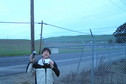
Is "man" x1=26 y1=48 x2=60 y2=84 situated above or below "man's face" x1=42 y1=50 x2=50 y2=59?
below

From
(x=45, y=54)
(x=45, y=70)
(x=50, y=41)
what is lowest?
(x=45, y=70)

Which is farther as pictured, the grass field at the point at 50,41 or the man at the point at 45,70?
the grass field at the point at 50,41

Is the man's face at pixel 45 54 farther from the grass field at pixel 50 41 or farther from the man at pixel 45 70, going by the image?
the grass field at pixel 50 41

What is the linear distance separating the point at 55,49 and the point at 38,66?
3.67 meters

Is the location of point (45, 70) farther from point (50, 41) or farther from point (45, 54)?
point (50, 41)

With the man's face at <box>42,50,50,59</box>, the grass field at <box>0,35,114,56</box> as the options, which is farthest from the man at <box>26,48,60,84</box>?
the grass field at <box>0,35,114,56</box>

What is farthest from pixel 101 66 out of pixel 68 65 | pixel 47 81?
pixel 47 81

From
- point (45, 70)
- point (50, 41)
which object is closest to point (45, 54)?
point (45, 70)

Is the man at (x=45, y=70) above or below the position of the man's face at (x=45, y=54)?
below

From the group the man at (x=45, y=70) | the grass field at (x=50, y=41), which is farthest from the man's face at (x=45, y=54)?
the grass field at (x=50, y=41)

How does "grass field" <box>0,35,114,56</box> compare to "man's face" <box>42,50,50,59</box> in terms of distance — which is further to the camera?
"grass field" <box>0,35,114,56</box>

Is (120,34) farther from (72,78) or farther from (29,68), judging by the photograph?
(29,68)

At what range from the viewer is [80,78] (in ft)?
21.8

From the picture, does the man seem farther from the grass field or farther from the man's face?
the grass field
